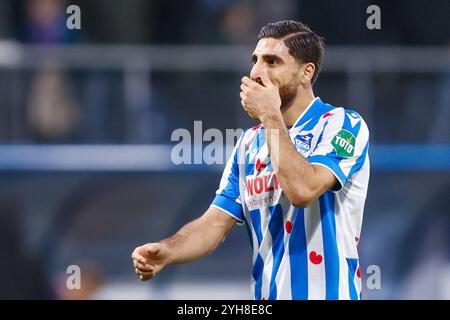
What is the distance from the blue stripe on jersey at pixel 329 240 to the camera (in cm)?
486

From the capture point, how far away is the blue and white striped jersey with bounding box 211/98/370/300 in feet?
16.0

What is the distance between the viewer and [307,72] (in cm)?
513

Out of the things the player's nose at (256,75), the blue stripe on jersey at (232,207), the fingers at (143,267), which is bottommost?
the fingers at (143,267)

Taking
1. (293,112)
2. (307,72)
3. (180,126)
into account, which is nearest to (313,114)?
(293,112)

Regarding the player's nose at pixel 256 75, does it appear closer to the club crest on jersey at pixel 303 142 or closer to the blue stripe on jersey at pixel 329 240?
the club crest on jersey at pixel 303 142

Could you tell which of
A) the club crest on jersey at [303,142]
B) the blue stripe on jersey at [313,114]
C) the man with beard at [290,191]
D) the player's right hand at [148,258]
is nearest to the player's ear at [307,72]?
the man with beard at [290,191]

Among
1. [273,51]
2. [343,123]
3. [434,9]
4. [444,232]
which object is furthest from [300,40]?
[434,9]

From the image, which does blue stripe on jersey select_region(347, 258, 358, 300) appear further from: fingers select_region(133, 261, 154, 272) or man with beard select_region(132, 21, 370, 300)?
fingers select_region(133, 261, 154, 272)

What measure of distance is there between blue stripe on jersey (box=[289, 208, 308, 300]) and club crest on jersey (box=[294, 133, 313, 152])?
288 millimetres

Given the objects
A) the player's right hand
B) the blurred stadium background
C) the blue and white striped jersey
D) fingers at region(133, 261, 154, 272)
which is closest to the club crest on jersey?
the blue and white striped jersey

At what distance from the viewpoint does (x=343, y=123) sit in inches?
195

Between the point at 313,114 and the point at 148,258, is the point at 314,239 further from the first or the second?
the point at 148,258
